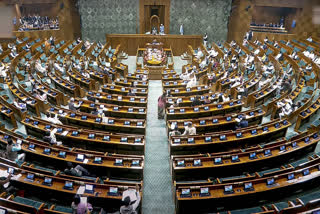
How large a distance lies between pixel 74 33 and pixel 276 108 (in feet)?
59.5

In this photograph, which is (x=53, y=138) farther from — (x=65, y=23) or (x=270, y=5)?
(x=270, y=5)

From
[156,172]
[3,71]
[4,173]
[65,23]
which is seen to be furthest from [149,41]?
[4,173]

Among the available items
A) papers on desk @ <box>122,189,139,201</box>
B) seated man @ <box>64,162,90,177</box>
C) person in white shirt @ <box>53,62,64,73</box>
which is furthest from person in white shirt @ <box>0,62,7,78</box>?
papers on desk @ <box>122,189,139,201</box>

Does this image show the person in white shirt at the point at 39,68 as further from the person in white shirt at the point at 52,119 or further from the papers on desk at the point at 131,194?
the papers on desk at the point at 131,194

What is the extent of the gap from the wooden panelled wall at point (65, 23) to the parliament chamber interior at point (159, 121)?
8cm

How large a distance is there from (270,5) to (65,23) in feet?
57.2

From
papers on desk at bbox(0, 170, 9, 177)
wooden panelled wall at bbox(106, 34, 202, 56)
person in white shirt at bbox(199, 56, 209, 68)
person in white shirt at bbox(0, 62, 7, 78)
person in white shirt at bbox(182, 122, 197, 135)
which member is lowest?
papers on desk at bbox(0, 170, 9, 177)

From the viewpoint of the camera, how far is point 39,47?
709 inches

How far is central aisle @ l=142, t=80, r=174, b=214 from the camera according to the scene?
261 inches

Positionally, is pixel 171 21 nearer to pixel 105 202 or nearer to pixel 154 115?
pixel 154 115

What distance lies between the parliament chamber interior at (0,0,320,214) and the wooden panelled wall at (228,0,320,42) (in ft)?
0.29

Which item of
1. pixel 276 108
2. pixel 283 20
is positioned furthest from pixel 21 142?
pixel 283 20

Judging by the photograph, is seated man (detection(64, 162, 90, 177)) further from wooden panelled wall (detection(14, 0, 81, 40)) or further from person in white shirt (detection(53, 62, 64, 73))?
wooden panelled wall (detection(14, 0, 81, 40))

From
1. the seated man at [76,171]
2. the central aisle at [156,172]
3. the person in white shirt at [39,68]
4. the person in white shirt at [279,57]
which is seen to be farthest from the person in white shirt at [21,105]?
the person in white shirt at [279,57]
